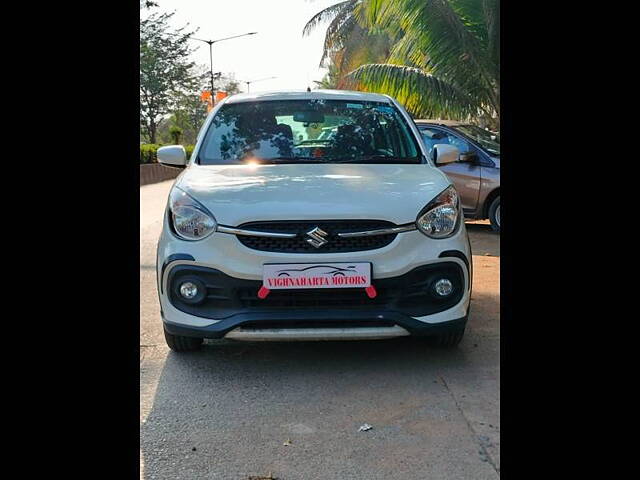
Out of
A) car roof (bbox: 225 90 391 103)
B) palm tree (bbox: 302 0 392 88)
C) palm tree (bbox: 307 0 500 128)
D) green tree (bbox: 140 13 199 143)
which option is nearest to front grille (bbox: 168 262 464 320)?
car roof (bbox: 225 90 391 103)

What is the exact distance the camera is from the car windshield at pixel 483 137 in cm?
851

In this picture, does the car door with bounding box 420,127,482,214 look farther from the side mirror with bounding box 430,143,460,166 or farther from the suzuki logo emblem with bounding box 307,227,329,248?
the suzuki logo emblem with bounding box 307,227,329,248

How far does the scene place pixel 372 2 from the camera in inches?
452

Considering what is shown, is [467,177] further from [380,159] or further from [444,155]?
[380,159]

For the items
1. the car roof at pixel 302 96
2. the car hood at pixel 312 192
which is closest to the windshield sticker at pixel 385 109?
the car roof at pixel 302 96

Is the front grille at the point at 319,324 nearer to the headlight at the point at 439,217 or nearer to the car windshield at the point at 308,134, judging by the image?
the headlight at the point at 439,217

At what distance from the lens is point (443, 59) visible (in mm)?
11586

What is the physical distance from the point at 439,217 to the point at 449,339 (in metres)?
0.81

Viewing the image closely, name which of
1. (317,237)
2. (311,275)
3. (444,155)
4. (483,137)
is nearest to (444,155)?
(444,155)

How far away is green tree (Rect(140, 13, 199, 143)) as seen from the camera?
3101cm

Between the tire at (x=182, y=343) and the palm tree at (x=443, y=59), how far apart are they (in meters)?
9.06
